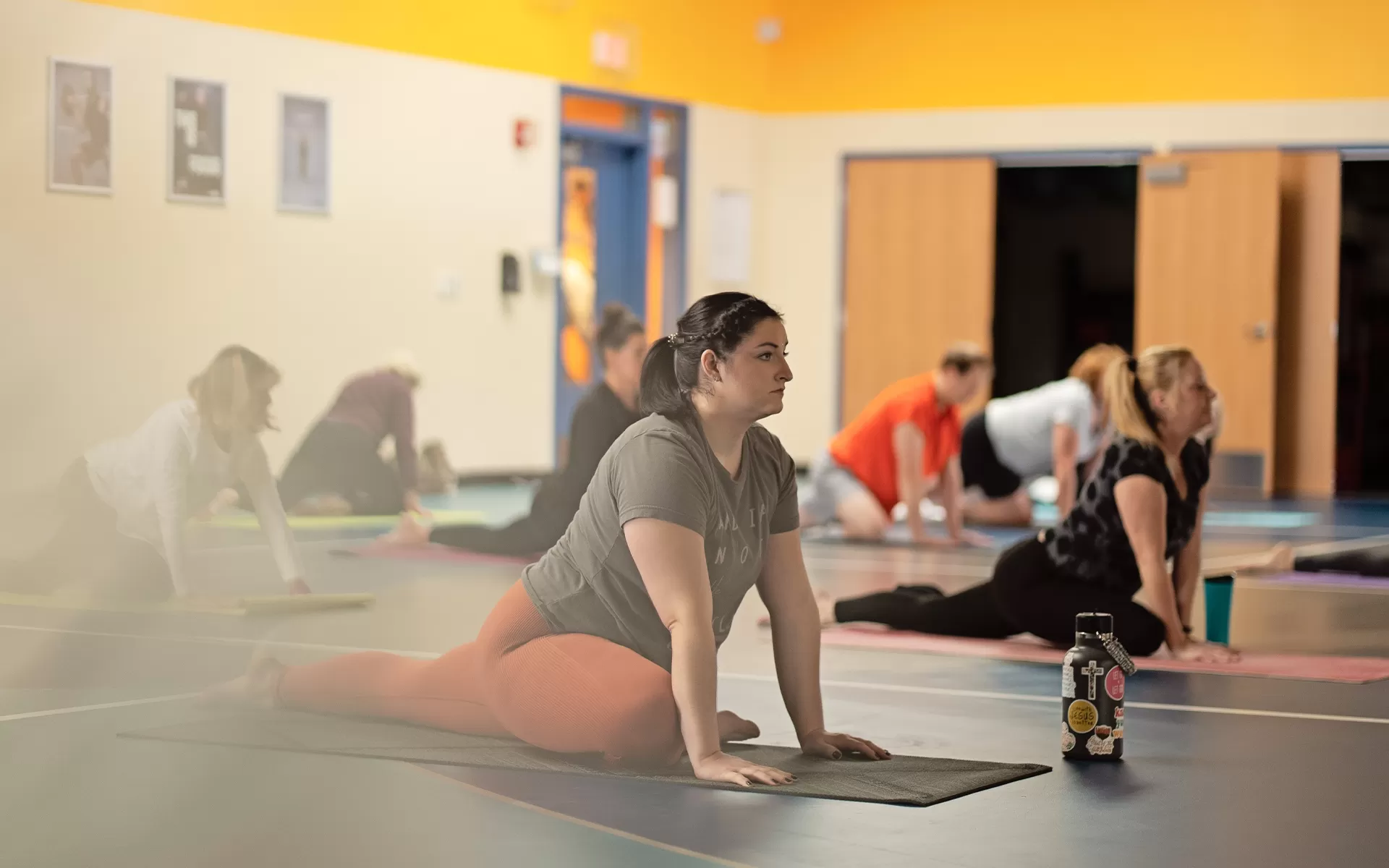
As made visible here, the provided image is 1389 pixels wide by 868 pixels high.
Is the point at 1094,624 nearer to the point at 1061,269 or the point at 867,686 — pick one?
the point at 867,686

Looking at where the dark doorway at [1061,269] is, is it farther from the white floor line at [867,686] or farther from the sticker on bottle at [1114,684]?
the sticker on bottle at [1114,684]

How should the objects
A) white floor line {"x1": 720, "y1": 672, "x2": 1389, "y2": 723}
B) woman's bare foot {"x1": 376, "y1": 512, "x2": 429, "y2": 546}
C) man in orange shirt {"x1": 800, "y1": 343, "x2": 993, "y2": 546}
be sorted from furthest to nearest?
man in orange shirt {"x1": 800, "y1": 343, "x2": 993, "y2": 546} < woman's bare foot {"x1": 376, "y1": 512, "x2": 429, "y2": 546} < white floor line {"x1": 720, "y1": 672, "x2": 1389, "y2": 723}

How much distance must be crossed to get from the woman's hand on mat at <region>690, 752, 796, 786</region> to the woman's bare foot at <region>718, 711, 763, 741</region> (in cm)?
35

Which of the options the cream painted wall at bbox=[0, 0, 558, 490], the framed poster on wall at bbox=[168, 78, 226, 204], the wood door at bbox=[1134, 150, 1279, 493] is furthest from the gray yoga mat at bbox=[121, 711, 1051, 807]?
the wood door at bbox=[1134, 150, 1279, 493]

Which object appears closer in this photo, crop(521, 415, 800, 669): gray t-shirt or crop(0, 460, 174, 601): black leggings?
crop(521, 415, 800, 669): gray t-shirt

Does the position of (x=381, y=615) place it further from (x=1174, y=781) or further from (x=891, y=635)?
(x=1174, y=781)

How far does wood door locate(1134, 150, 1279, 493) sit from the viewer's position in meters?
10.9

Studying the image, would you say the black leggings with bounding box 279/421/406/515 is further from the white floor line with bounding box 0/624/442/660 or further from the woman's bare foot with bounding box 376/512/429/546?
the white floor line with bounding box 0/624/442/660

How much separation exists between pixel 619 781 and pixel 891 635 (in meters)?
1.95

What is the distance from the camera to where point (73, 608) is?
14.1ft

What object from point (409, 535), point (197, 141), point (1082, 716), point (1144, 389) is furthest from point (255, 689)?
point (197, 141)

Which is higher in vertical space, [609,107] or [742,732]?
[609,107]

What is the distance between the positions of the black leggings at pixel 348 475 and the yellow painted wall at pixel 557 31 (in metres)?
1.82

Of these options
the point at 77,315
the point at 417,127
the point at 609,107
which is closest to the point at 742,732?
the point at 77,315
